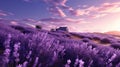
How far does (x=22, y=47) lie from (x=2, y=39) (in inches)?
44.6

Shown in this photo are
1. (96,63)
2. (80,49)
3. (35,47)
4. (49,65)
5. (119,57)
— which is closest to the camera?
(49,65)

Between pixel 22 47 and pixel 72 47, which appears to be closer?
pixel 22 47

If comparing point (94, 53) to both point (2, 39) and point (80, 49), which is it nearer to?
point (80, 49)

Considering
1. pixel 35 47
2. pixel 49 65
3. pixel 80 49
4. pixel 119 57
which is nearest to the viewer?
pixel 49 65

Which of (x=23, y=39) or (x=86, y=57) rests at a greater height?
(x=23, y=39)

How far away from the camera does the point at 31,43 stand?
4426mm

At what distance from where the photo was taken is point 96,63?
474 cm

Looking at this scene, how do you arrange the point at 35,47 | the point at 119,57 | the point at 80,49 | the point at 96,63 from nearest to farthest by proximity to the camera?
the point at 35,47 → the point at 96,63 → the point at 80,49 → the point at 119,57

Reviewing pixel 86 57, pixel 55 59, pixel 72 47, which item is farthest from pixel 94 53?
pixel 55 59

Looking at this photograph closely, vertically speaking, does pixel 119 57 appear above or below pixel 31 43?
below

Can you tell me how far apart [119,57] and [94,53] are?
1065 mm

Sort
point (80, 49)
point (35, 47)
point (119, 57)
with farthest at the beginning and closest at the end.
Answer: point (119, 57)
point (80, 49)
point (35, 47)

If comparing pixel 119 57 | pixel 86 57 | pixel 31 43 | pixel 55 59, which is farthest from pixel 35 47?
pixel 119 57

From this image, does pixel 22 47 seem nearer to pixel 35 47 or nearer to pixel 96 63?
pixel 35 47
